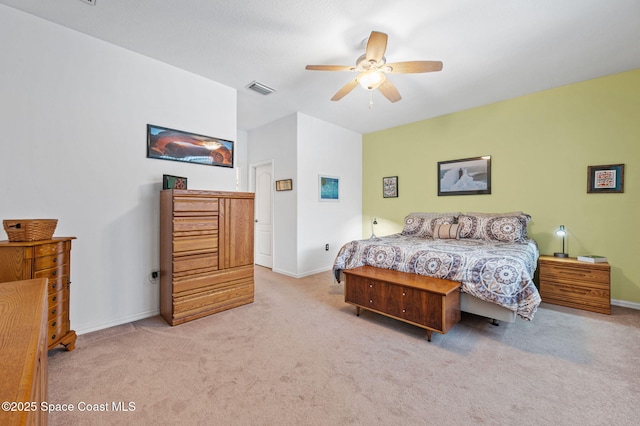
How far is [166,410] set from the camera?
160 cm

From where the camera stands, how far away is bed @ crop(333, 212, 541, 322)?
2.35 meters

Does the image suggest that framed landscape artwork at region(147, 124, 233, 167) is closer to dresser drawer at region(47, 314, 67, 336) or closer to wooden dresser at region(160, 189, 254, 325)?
wooden dresser at region(160, 189, 254, 325)

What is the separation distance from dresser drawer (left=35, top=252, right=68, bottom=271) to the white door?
317 cm

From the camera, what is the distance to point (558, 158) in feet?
12.0

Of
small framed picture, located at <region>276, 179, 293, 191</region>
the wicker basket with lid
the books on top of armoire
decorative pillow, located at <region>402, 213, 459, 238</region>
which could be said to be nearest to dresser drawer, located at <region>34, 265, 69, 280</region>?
the wicker basket with lid

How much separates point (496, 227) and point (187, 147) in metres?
4.09

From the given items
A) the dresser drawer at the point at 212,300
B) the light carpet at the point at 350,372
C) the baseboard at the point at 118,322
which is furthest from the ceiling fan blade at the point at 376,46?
the baseboard at the point at 118,322

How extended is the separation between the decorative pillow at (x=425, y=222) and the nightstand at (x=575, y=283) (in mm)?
1272

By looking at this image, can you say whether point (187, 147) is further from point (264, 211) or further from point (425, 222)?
point (425, 222)

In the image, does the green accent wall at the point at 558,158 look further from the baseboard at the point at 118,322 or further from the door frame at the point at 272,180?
the baseboard at the point at 118,322

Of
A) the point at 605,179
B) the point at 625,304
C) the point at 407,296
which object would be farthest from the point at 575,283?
the point at 407,296

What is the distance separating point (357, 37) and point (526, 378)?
10.2ft

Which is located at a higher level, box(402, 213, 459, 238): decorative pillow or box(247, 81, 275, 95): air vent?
box(247, 81, 275, 95): air vent

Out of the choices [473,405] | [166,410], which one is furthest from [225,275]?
[473,405]
